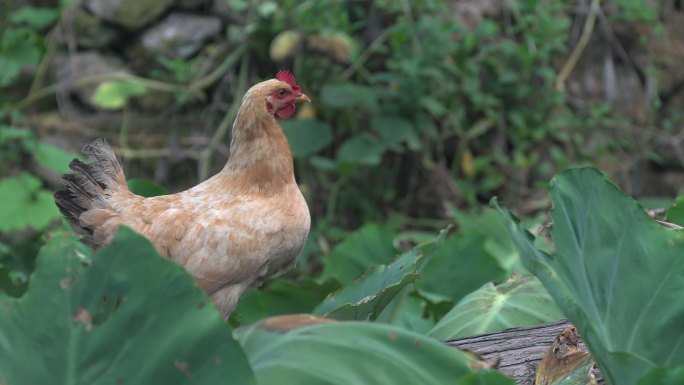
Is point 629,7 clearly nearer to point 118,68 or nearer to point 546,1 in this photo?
point 546,1

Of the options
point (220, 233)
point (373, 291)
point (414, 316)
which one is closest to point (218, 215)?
point (220, 233)

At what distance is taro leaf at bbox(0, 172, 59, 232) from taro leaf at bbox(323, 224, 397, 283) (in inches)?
50.3

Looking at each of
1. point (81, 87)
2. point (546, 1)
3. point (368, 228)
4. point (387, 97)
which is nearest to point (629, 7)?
point (546, 1)

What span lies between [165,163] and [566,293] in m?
3.63

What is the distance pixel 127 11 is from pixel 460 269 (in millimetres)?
2501

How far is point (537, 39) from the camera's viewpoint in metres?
5.06

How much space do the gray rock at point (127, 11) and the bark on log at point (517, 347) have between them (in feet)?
11.1

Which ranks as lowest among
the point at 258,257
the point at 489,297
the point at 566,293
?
the point at 489,297

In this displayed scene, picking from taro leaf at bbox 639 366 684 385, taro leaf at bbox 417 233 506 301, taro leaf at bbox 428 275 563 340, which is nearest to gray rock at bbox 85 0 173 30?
taro leaf at bbox 417 233 506 301

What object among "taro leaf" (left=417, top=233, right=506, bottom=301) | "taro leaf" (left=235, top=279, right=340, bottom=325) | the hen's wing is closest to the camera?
the hen's wing

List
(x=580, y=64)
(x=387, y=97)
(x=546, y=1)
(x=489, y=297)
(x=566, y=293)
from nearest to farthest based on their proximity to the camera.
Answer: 1. (x=566, y=293)
2. (x=489, y=297)
3. (x=387, y=97)
4. (x=546, y=1)
5. (x=580, y=64)

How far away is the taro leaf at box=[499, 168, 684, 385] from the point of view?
1604 mm

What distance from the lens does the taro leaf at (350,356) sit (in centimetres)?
140

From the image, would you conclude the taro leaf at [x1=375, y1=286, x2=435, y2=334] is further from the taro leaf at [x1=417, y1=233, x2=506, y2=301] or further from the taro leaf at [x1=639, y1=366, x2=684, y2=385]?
the taro leaf at [x1=639, y1=366, x2=684, y2=385]
